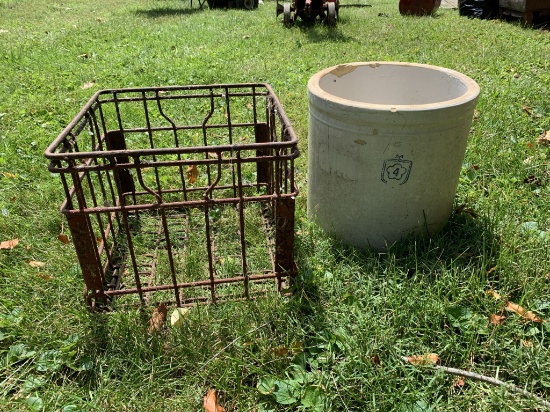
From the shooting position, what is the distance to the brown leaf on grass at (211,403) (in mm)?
1696

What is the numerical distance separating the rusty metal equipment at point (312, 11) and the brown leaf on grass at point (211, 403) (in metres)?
8.30

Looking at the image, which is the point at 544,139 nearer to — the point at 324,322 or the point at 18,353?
the point at 324,322

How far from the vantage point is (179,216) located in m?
3.06

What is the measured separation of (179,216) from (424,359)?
1.88m

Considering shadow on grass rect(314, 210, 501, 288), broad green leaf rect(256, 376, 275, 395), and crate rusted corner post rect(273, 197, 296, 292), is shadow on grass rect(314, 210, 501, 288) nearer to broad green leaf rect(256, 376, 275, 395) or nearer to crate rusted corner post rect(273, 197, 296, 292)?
crate rusted corner post rect(273, 197, 296, 292)

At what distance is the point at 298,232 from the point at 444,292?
3.15 ft

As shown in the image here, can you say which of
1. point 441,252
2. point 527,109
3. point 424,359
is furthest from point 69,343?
point 527,109

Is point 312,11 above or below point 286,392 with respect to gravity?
above

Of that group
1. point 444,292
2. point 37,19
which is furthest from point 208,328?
point 37,19

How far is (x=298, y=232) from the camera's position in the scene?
9.05 feet

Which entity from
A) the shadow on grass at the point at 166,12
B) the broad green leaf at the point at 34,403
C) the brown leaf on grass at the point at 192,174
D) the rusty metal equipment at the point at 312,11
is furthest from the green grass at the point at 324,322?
the shadow on grass at the point at 166,12

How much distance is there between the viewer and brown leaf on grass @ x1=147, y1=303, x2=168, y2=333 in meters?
2.00

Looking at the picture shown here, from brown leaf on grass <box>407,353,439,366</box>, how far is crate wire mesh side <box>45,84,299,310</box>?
69 centimetres

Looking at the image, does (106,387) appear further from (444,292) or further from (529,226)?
(529,226)
